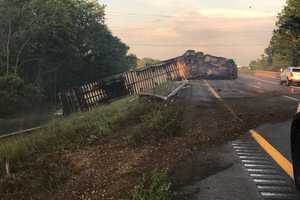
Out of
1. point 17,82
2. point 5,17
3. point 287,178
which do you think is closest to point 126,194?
point 287,178

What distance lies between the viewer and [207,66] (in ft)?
184

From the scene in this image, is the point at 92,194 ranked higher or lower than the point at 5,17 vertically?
lower

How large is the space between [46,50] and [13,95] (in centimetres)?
1202

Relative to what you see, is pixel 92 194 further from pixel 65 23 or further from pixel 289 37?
pixel 289 37

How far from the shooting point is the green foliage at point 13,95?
1663 inches

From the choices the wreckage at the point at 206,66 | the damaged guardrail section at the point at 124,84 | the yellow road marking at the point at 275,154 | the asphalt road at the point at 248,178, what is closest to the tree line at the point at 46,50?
the damaged guardrail section at the point at 124,84

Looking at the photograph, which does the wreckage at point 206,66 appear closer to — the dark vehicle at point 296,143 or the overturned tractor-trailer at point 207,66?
the overturned tractor-trailer at point 207,66

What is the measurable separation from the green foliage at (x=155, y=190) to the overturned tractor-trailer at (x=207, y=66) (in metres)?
45.6

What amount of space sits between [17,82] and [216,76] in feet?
84.9

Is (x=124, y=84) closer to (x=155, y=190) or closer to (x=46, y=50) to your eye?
(x=46, y=50)

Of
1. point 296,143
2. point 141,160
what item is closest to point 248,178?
point 296,143

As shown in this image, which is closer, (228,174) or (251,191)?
(251,191)

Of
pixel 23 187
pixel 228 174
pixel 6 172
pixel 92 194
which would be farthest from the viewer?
pixel 6 172

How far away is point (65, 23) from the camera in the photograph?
2079 inches
